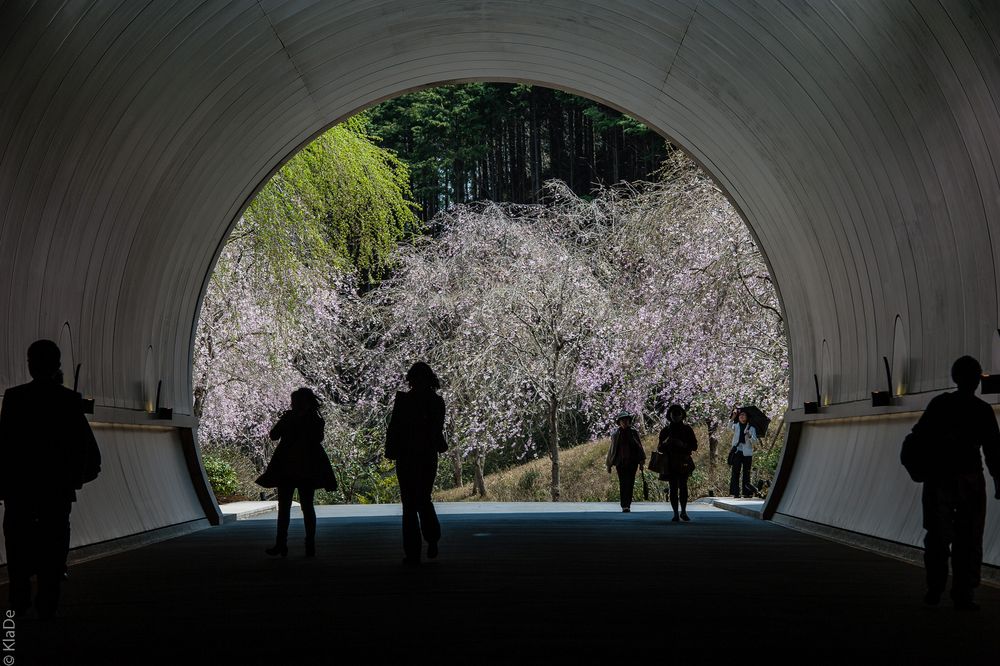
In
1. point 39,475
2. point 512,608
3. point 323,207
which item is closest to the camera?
point 39,475

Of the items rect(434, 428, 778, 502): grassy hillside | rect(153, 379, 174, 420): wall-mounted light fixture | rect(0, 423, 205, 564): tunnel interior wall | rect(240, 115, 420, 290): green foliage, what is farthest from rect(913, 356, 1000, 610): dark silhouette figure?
rect(434, 428, 778, 502): grassy hillside

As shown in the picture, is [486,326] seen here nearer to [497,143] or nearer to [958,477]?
[497,143]

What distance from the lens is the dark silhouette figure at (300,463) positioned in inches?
464

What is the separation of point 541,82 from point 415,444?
25.7ft

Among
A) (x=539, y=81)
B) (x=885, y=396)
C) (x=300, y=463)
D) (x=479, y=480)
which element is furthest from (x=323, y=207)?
(x=885, y=396)

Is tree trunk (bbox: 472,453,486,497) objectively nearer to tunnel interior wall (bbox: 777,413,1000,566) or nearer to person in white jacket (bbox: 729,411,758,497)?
person in white jacket (bbox: 729,411,758,497)

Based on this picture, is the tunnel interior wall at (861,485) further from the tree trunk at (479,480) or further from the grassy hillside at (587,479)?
the tree trunk at (479,480)

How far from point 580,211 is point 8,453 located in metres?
30.9

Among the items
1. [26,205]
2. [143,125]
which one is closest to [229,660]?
[26,205]

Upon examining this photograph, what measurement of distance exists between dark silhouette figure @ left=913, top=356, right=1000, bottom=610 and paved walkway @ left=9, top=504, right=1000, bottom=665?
285 millimetres

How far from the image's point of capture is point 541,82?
17484 millimetres

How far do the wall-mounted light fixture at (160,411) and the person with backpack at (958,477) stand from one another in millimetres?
10020

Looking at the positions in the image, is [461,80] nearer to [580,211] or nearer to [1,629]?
[1,629]

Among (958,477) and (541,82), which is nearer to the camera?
(958,477)
